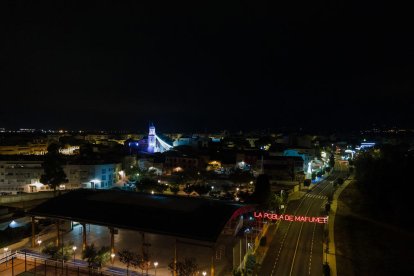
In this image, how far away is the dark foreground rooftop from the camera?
1144cm

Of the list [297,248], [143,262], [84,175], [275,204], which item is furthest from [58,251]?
[84,175]

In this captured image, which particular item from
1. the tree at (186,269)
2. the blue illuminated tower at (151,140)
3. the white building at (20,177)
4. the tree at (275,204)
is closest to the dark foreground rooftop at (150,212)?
the tree at (186,269)

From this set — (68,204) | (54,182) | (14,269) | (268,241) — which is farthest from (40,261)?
(54,182)

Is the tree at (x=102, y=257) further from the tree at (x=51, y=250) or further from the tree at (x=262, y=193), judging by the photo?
the tree at (x=262, y=193)

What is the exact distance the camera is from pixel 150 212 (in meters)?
12.6

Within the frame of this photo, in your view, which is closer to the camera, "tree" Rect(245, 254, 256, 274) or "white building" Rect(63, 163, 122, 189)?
"tree" Rect(245, 254, 256, 274)

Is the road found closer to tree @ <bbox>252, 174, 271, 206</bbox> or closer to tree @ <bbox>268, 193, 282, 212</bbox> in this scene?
tree @ <bbox>268, 193, 282, 212</bbox>

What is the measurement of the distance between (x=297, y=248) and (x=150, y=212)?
794 centimetres

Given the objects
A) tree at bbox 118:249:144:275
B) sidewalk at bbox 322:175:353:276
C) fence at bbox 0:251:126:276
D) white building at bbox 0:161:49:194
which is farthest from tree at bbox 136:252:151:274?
white building at bbox 0:161:49:194

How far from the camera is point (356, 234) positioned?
18453mm

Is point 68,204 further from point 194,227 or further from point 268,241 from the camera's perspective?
point 268,241

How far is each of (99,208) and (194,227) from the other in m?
4.51

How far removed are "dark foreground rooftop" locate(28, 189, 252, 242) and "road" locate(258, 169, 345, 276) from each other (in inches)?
121

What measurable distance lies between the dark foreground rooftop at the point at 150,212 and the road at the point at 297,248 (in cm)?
307
